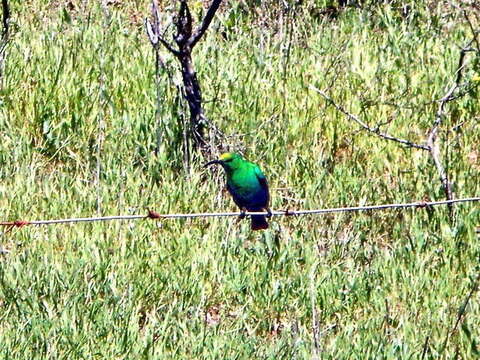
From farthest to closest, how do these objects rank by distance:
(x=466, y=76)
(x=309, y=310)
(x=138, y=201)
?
(x=466, y=76) → (x=138, y=201) → (x=309, y=310)

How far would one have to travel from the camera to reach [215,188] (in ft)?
16.8

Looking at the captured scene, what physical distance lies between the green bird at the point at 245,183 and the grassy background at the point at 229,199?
0.12 metres

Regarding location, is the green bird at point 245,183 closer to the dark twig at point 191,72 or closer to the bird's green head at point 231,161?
the bird's green head at point 231,161

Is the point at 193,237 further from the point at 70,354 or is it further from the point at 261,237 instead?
the point at 70,354

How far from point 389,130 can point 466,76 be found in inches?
26.9

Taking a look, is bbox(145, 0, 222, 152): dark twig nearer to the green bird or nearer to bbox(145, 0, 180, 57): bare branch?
bbox(145, 0, 180, 57): bare branch

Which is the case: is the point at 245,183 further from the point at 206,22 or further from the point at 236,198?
the point at 206,22

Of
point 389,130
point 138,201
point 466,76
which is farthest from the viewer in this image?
point 466,76

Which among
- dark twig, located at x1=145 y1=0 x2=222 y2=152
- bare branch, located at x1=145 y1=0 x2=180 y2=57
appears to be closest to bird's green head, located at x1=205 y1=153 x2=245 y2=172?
dark twig, located at x1=145 y1=0 x2=222 y2=152

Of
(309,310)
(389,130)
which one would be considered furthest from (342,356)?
(389,130)

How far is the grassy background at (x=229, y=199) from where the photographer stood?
4.08 metres

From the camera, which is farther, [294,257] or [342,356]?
[294,257]

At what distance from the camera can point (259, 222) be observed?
4.67 m

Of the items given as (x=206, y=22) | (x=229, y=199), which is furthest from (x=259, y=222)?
(x=206, y=22)
